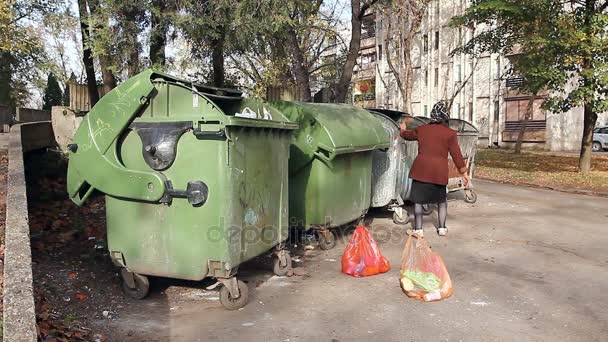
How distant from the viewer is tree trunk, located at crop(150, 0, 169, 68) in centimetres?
747

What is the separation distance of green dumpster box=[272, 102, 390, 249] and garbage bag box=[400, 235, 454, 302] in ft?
5.36

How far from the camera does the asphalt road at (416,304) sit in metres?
3.61

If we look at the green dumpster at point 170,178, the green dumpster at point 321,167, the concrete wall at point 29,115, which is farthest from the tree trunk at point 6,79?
the green dumpster at point 170,178

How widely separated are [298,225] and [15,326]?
354 cm

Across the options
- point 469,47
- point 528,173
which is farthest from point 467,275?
point 469,47

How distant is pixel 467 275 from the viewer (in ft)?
16.3

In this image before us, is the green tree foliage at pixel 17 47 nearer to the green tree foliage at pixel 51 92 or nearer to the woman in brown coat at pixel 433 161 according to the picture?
the green tree foliage at pixel 51 92

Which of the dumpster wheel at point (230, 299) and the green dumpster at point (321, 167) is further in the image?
the green dumpster at point (321, 167)

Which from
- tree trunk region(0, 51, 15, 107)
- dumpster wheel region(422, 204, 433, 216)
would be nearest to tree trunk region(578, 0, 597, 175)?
dumpster wheel region(422, 204, 433, 216)

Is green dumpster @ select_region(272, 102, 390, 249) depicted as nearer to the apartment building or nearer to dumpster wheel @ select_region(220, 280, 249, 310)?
dumpster wheel @ select_region(220, 280, 249, 310)

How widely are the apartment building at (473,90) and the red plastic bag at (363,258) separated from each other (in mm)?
19939

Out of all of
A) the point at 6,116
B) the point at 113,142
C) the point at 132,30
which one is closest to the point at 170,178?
the point at 113,142

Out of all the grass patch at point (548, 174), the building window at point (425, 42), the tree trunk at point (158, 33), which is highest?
the building window at point (425, 42)

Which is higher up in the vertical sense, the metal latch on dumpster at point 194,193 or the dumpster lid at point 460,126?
the dumpster lid at point 460,126
